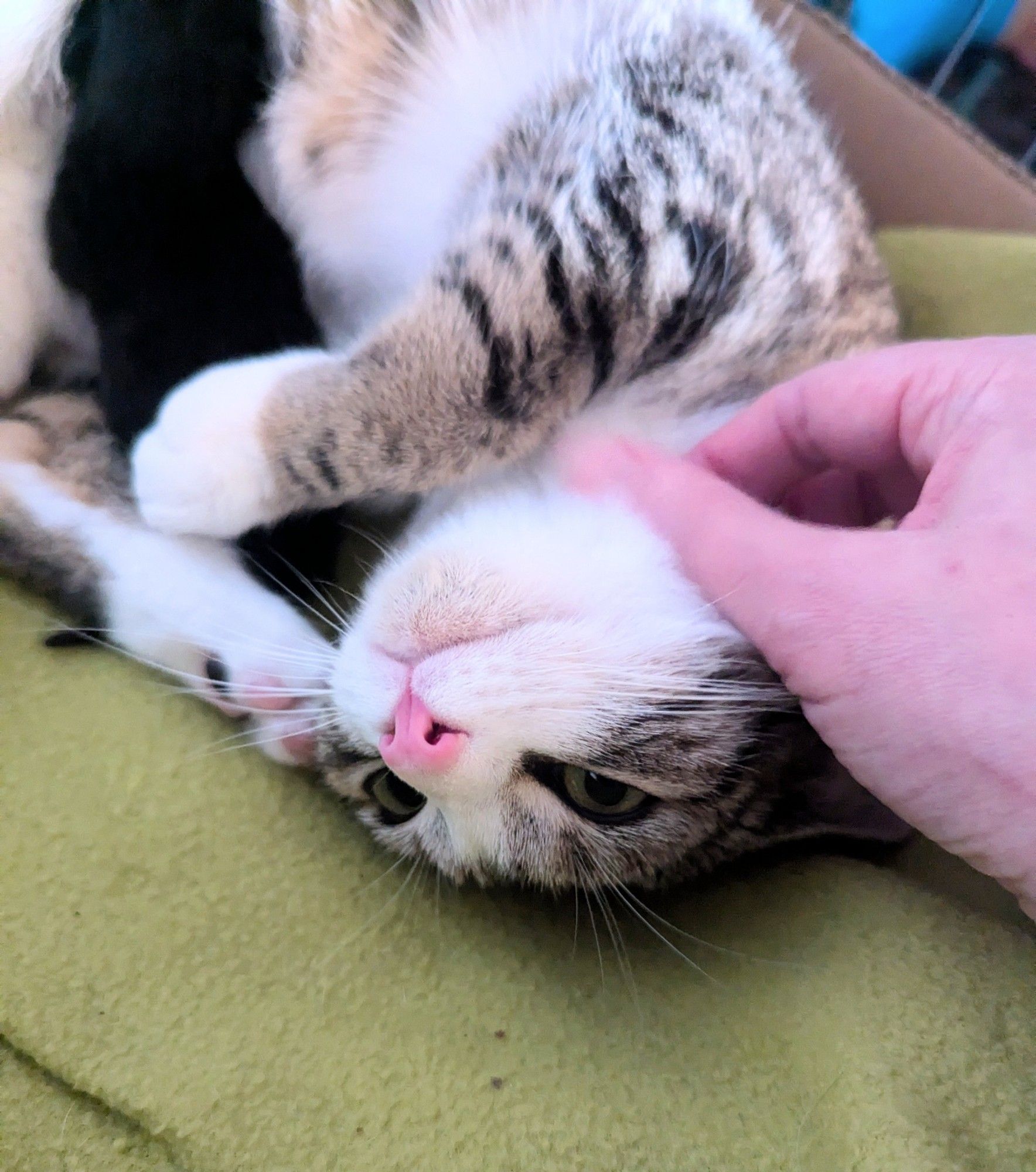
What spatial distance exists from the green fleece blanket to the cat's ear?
0.04 metres

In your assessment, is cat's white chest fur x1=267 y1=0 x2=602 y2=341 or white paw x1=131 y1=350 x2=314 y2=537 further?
cat's white chest fur x1=267 y1=0 x2=602 y2=341

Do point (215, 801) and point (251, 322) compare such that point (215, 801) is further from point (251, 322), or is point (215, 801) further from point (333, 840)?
point (251, 322)

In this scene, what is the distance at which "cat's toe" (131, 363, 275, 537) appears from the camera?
92cm

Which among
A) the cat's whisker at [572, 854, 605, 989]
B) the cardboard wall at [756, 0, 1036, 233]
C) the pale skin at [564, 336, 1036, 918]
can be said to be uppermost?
the cardboard wall at [756, 0, 1036, 233]

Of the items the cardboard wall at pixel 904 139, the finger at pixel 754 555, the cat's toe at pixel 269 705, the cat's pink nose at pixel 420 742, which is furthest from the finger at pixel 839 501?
the cardboard wall at pixel 904 139

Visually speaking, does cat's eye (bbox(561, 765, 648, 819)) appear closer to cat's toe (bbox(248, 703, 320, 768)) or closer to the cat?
the cat

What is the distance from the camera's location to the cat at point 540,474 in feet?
2.74

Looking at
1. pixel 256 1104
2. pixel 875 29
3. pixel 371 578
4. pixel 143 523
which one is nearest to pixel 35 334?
pixel 143 523

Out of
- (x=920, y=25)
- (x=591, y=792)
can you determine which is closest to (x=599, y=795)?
(x=591, y=792)

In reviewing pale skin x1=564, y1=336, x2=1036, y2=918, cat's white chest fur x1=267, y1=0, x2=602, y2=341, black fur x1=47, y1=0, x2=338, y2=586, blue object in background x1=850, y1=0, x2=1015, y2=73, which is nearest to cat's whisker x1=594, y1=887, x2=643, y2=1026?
pale skin x1=564, y1=336, x2=1036, y2=918

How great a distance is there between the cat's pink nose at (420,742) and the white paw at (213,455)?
11.4 inches

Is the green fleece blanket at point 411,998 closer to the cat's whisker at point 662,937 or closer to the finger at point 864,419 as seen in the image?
the cat's whisker at point 662,937

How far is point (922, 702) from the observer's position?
65 cm

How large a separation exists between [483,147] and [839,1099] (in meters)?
1.10
